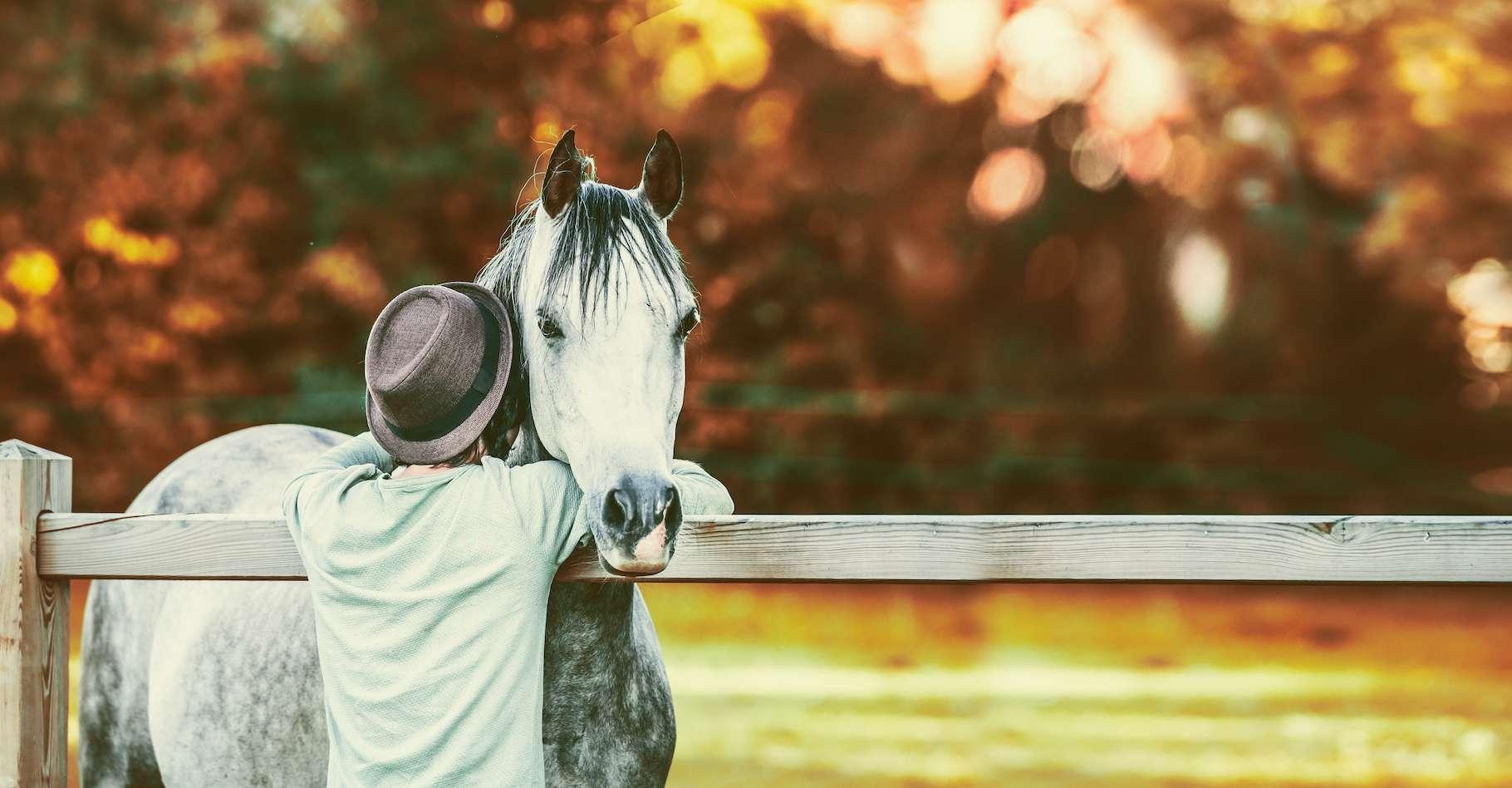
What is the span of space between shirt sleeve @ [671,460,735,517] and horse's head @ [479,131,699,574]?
16 cm

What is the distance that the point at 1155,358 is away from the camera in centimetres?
1277

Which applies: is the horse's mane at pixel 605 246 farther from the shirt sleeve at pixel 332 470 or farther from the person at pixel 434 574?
the shirt sleeve at pixel 332 470

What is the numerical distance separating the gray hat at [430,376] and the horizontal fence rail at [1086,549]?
267 millimetres

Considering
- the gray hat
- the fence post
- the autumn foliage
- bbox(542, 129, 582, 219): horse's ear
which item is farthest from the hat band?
the autumn foliage

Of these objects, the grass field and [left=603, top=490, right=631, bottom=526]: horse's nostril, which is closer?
[left=603, top=490, right=631, bottom=526]: horse's nostril

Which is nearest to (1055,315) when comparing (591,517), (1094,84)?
(1094,84)

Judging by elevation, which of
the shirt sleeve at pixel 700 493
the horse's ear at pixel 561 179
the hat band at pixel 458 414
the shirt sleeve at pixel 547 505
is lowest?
the shirt sleeve at pixel 547 505

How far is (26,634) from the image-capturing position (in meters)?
2.10

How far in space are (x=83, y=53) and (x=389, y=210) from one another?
3068mm

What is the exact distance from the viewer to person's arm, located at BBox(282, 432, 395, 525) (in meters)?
1.84

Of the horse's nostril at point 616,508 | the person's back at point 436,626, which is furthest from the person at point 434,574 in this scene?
the horse's nostril at point 616,508

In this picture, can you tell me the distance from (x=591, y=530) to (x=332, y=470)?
0.44 meters

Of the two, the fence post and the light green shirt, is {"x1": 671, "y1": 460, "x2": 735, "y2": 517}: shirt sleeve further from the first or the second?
the fence post

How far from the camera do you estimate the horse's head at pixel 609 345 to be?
167 centimetres
